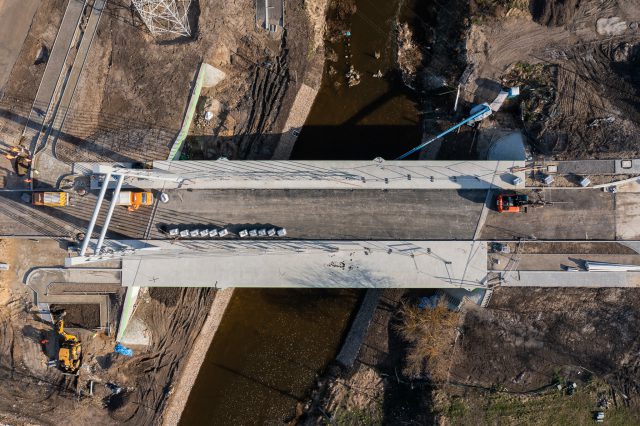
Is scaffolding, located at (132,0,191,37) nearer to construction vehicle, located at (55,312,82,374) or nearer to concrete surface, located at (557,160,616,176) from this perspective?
construction vehicle, located at (55,312,82,374)

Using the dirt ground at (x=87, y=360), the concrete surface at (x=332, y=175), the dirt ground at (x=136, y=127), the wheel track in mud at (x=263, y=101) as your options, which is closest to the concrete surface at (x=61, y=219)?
the dirt ground at (x=136, y=127)

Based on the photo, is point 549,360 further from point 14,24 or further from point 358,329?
point 14,24

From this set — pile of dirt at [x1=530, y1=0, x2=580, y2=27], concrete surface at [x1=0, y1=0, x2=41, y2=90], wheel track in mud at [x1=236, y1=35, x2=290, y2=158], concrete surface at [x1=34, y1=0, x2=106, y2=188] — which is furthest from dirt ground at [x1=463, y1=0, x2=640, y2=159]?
concrete surface at [x1=0, y1=0, x2=41, y2=90]

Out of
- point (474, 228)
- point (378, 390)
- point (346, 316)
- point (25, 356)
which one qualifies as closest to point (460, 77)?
point (474, 228)

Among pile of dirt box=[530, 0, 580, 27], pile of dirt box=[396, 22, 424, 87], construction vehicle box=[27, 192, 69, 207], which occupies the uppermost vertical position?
pile of dirt box=[530, 0, 580, 27]

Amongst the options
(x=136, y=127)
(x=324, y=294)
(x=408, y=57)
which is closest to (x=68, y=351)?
(x=136, y=127)
